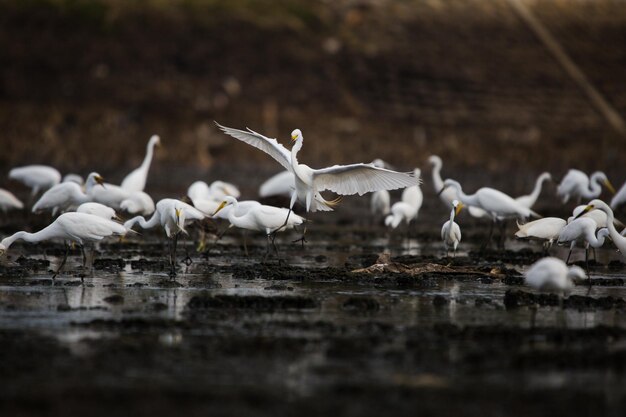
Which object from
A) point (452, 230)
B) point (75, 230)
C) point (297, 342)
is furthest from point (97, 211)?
point (297, 342)

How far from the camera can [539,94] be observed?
48.7 metres

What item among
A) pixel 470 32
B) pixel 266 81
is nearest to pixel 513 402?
pixel 266 81

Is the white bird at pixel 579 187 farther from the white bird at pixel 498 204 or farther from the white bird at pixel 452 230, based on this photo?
the white bird at pixel 452 230

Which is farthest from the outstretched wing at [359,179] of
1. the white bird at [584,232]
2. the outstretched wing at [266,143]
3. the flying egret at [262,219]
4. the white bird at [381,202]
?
the white bird at [381,202]

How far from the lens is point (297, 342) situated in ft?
Result: 33.8

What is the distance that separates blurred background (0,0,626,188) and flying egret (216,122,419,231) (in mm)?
23014

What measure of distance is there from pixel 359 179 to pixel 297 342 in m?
Answer: 6.11

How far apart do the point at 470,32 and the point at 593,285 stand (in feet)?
127

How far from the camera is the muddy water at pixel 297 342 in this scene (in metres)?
8.41

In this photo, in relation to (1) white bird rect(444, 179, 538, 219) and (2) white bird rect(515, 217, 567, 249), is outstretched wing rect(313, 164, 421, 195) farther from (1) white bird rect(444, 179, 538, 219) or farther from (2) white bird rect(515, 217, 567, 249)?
(1) white bird rect(444, 179, 538, 219)

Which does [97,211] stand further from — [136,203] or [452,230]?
[452,230]

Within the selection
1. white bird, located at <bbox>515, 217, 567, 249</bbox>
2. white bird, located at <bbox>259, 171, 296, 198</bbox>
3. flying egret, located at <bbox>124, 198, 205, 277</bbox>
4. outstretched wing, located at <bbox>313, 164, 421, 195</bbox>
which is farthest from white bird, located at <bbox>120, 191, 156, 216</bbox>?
white bird, located at <bbox>515, 217, 567, 249</bbox>

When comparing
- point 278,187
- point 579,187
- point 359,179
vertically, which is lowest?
point 359,179

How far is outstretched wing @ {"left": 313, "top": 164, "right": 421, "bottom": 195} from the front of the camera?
50.8 ft
